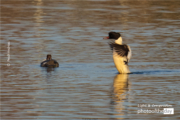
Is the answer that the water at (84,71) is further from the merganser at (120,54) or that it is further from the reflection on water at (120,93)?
the merganser at (120,54)

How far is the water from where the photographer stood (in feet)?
41.0

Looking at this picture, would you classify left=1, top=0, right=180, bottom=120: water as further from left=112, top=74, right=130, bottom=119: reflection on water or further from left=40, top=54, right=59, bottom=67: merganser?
left=40, top=54, right=59, bottom=67: merganser

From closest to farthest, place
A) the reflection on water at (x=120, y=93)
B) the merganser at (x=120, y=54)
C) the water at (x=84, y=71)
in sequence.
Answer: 1. the reflection on water at (x=120, y=93)
2. the water at (x=84, y=71)
3. the merganser at (x=120, y=54)

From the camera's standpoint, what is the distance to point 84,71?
17969mm

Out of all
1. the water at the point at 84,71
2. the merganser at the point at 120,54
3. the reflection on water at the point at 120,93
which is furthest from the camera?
the merganser at the point at 120,54

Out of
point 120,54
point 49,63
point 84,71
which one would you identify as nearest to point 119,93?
point 84,71

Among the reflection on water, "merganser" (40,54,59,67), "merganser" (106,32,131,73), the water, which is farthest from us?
"merganser" (40,54,59,67)

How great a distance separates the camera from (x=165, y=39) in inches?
1049

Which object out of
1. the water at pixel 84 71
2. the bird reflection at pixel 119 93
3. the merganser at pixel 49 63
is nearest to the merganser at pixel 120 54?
the water at pixel 84 71

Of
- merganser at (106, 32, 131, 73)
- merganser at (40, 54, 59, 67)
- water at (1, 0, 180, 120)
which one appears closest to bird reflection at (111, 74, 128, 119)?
water at (1, 0, 180, 120)

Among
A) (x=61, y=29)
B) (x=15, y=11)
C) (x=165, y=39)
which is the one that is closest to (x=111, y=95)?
(x=165, y=39)

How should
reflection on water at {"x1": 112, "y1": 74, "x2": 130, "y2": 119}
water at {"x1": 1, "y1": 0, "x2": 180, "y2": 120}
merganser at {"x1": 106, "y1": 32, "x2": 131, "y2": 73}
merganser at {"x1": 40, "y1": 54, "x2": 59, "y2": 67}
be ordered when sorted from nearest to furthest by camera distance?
reflection on water at {"x1": 112, "y1": 74, "x2": 130, "y2": 119} → water at {"x1": 1, "y1": 0, "x2": 180, "y2": 120} → merganser at {"x1": 106, "y1": 32, "x2": 131, "y2": 73} → merganser at {"x1": 40, "y1": 54, "x2": 59, "y2": 67}

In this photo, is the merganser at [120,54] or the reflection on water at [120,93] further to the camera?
the merganser at [120,54]

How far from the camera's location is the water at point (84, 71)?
1250cm
